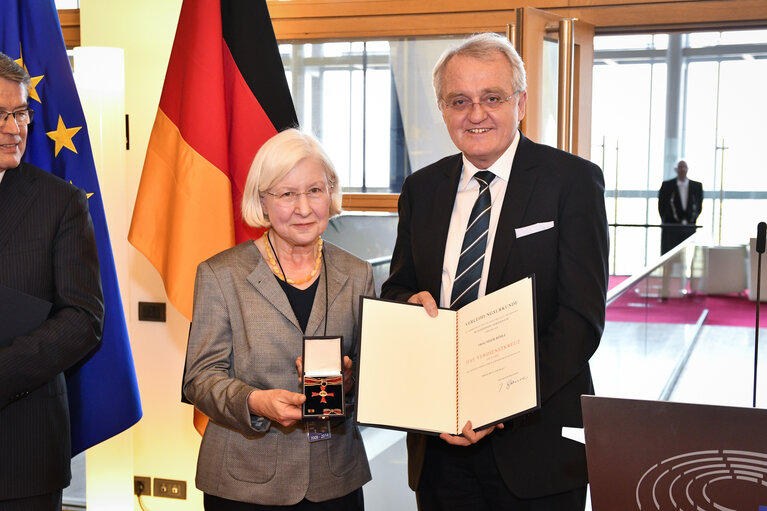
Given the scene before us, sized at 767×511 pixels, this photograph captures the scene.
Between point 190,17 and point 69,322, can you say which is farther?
point 190,17

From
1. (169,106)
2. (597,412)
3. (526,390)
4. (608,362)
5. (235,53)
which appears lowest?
(608,362)

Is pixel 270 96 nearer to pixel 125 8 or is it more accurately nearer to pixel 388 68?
pixel 388 68

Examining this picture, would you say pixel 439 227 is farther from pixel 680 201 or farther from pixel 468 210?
pixel 680 201

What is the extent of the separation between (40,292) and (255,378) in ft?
2.24

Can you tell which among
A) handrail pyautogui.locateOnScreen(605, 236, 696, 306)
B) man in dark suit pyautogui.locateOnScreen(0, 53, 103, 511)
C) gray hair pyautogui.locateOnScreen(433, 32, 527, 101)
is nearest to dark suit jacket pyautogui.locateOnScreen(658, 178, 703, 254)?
handrail pyautogui.locateOnScreen(605, 236, 696, 306)

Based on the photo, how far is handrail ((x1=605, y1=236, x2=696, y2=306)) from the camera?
3.51 m

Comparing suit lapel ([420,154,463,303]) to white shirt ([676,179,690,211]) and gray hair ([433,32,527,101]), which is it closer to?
gray hair ([433,32,527,101])

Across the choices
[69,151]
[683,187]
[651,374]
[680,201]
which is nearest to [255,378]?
[69,151]

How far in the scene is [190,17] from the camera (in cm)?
294

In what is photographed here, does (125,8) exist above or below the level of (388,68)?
above

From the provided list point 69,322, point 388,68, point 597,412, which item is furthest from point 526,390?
point 388,68

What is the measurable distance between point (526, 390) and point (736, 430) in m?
0.60

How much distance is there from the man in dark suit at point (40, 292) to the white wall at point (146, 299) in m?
1.44

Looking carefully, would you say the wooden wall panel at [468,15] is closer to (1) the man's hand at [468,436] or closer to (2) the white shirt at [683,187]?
(2) the white shirt at [683,187]
